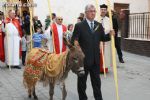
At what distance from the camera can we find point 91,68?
8352mm

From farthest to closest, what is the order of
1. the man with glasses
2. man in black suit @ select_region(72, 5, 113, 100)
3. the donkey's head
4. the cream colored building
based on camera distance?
the cream colored building
the man with glasses
man in black suit @ select_region(72, 5, 113, 100)
the donkey's head

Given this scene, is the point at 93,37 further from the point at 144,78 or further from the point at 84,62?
the point at 144,78

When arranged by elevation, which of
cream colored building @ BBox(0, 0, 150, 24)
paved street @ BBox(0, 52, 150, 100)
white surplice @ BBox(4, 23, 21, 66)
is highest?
cream colored building @ BBox(0, 0, 150, 24)

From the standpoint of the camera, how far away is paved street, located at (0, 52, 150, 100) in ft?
31.7

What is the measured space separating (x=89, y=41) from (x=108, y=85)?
3.09 m

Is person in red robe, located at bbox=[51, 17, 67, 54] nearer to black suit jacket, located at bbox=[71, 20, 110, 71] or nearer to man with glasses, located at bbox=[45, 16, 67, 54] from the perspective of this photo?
man with glasses, located at bbox=[45, 16, 67, 54]

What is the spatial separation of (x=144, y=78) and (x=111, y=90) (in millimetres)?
2077

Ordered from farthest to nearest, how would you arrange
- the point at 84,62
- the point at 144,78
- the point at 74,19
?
the point at 74,19, the point at 144,78, the point at 84,62

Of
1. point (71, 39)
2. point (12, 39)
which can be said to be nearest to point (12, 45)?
point (12, 39)

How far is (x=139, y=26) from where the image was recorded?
63.5 feet

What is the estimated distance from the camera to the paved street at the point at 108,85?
9664 mm

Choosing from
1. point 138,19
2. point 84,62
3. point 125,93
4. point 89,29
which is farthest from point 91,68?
point 138,19

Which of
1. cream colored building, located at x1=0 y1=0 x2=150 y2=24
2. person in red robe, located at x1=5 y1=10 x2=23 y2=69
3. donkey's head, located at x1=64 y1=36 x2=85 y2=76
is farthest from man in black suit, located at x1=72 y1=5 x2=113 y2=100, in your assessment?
cream colored building, located at x1=0 y1=0 x2=150 y2=24

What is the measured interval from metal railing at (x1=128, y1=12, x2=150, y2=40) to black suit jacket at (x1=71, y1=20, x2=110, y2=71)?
10599 mm
